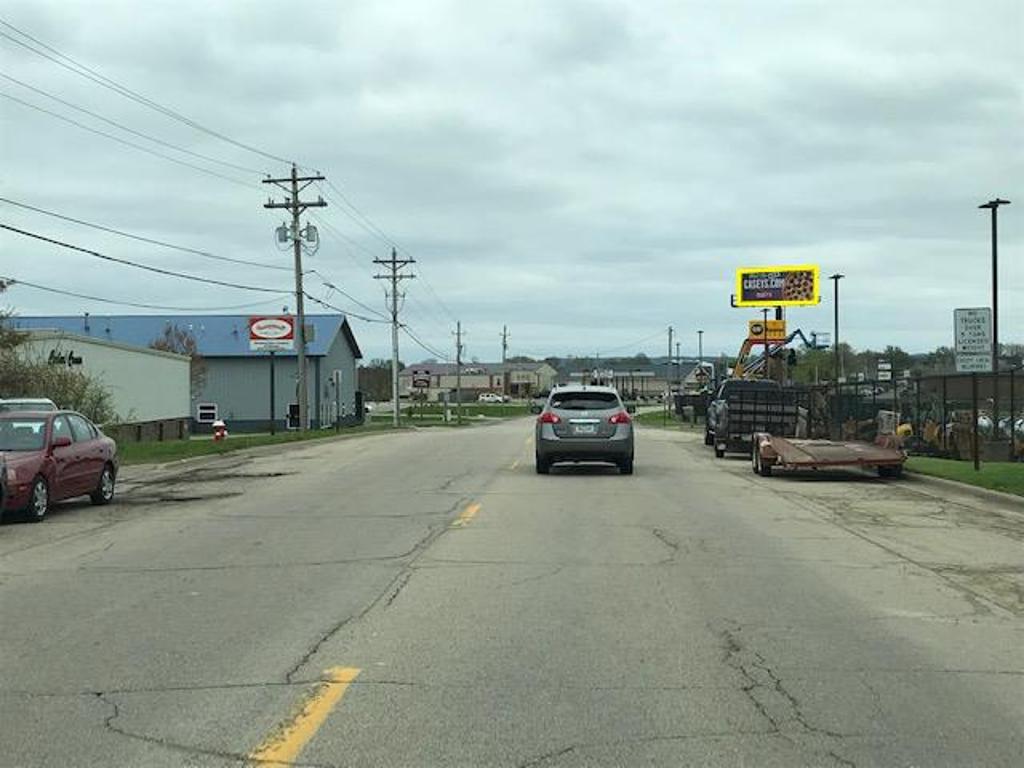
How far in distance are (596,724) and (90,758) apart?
239cm

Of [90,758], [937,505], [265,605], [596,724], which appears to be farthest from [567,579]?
[937,505]

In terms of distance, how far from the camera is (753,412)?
1085 inches

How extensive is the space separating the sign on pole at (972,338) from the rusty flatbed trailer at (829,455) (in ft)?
6.66

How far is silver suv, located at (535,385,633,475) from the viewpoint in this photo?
68.8 ft

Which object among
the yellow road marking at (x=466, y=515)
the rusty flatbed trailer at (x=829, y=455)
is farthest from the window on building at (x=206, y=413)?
the yellow road marking at (x=466, y=515)

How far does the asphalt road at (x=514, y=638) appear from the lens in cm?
524

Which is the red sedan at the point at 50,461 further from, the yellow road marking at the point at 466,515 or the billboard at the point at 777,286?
the billboard at the point at 777,286

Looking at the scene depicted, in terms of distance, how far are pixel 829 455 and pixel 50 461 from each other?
44.4 ft

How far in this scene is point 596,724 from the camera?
17.9ft

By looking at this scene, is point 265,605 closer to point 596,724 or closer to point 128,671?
Answer: point 128,671

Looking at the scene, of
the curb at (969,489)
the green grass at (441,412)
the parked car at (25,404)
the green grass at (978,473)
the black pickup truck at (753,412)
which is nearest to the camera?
the curb at (969,489)

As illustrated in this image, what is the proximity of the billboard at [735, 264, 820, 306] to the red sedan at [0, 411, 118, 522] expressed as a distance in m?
44.6

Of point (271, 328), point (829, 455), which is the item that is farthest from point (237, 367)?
point (829, 455)

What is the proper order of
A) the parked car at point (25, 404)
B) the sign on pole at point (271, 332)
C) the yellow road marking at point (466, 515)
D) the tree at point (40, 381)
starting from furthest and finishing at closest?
the sign on pole at point (271, 332) < the tree at point (40, 381) < the parked car at point (25, 404) < the yellow road marking at point (466, 515)
